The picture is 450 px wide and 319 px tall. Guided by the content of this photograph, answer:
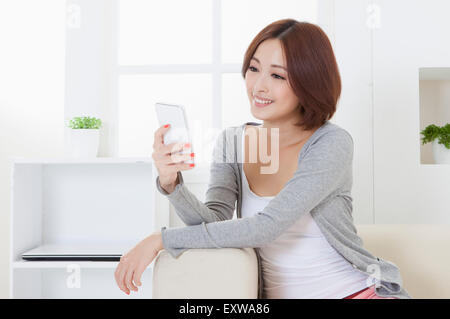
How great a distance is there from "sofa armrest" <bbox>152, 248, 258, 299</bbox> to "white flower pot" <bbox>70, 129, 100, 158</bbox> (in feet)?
3.37

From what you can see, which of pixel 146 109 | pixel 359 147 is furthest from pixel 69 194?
pixel 359 147

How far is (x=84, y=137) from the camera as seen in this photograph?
1874mm

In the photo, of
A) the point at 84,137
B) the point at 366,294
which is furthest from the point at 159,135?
the point at 84,137

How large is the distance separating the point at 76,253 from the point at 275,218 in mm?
1019

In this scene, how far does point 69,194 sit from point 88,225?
6.7 inches

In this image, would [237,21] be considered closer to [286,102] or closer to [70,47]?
[70,47]

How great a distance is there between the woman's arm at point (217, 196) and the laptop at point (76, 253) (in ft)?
2.05

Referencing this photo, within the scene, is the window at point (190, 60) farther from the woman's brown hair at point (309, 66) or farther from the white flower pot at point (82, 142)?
the woman's brown hair at point (309, 66)

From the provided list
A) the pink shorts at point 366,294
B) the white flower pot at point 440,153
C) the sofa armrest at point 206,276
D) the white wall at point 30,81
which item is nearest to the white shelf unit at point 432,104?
the white flower pot at point 440,153

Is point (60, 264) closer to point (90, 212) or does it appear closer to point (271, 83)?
point (90, 212)

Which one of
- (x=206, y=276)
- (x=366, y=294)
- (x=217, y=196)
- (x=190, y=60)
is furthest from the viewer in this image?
(x=190, y=60)

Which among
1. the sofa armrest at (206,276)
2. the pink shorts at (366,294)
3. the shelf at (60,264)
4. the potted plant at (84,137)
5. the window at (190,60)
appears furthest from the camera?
the window at (190,60)

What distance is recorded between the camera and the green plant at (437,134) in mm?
1911

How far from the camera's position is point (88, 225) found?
6.63 feet
